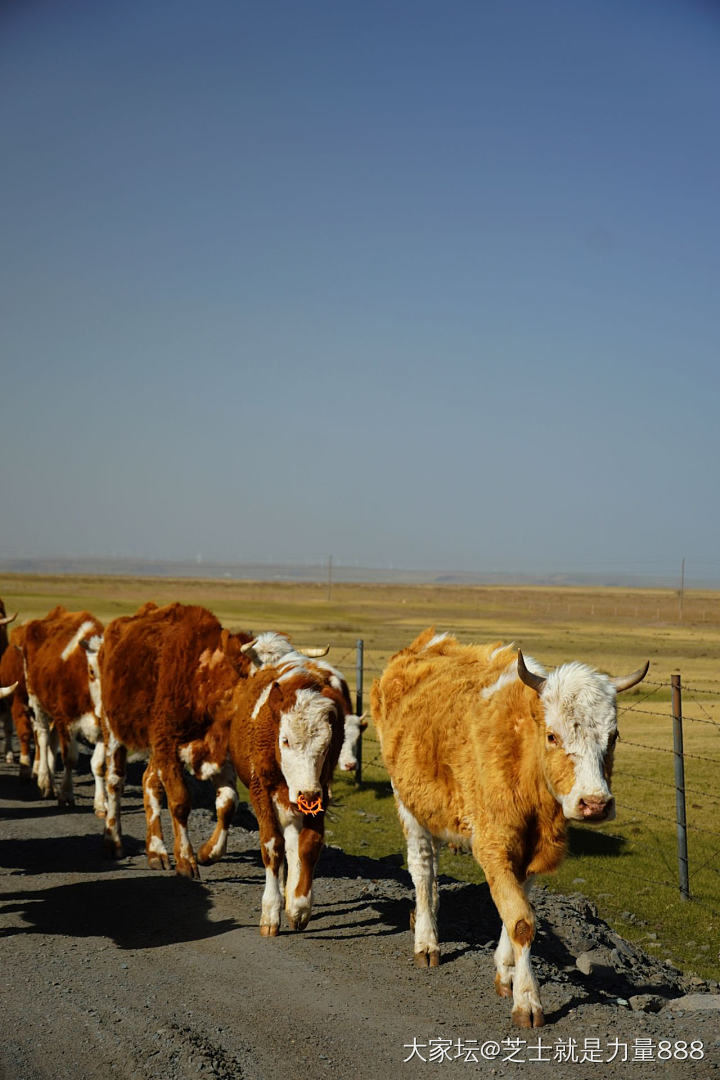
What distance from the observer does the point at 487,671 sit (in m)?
7.52

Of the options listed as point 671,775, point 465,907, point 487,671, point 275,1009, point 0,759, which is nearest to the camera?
point 275,1009

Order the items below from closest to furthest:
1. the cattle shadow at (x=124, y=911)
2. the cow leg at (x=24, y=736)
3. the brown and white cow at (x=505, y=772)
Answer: the brown and white cow at (x=505, y=772), the cattle shadow at (x=124, y=911), the cow leg at (x=24, y=736)

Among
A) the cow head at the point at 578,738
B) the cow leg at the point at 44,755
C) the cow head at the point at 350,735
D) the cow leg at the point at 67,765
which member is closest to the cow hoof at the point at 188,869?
the cow head at the point at 350,735

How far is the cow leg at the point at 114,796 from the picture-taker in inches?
429

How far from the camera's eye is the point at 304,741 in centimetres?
775

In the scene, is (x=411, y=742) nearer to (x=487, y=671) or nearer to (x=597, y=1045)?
(x=487, y=671)

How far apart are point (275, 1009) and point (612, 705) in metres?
3.18

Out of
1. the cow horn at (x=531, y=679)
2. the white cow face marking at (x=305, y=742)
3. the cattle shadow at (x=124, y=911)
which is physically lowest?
the cattle shadow at (x=124, y=911)

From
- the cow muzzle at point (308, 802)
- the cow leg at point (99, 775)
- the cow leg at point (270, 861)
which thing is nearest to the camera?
the cow muzzle at point (308, 802)

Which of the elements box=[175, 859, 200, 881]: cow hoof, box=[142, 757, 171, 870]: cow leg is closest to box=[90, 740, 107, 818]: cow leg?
box=[142, 757, 171, 870]: cow leg

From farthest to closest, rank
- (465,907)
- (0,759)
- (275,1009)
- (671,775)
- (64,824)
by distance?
(0,759), (671,775), (64,824), (465,907), (275,1009)

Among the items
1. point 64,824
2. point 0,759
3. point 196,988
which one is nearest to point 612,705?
point 196,988

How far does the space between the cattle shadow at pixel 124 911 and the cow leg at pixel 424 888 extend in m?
1.80

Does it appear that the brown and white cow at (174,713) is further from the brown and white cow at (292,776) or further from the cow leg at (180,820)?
the brown and white cow at (292,776)
